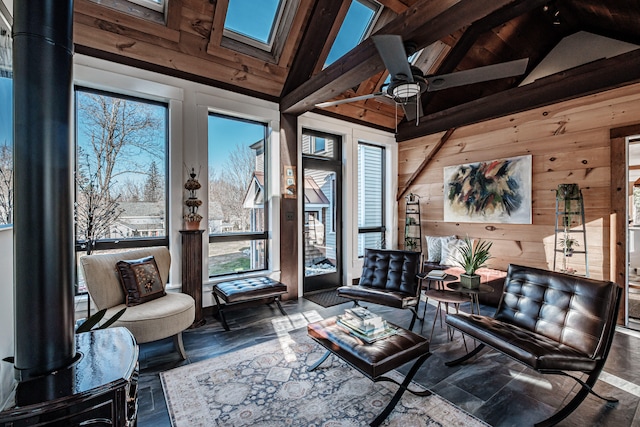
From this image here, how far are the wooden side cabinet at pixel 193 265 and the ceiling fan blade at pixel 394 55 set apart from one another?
106 inches

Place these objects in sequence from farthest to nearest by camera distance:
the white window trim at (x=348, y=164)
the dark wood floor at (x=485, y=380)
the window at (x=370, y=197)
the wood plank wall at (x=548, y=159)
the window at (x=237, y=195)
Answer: the window at (x=370, y=197), the white window trim at (x=348, y=164), the window at (x=237, y=195), the wood plank wall at (x=548, y=159), the dark wood floor at (x=485, y=380)

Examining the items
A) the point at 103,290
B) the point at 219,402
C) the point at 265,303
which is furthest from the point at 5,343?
the point at 265,303

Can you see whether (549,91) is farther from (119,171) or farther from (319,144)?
(119,171)

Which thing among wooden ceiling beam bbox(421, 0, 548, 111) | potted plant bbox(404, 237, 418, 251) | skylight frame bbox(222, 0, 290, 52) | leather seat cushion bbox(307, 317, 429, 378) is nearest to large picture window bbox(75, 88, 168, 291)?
skylight frame bbox(222, 0, 290, 52)

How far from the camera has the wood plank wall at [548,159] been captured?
11.9 feet

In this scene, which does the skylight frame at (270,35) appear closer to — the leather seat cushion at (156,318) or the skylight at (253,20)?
the skylight at (253,20)

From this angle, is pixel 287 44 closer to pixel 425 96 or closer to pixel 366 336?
pixel 425 96

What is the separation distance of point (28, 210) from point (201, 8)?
3.09m

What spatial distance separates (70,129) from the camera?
1378mm

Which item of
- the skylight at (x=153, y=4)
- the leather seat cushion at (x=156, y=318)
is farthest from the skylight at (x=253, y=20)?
the leather seat cushion at (x=156, y=318)

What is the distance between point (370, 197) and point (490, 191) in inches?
82.0

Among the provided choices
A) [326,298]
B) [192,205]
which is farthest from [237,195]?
[326,298]

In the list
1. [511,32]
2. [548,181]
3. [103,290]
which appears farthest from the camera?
[511,32]

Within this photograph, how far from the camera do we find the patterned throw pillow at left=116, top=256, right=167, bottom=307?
9.02ft
